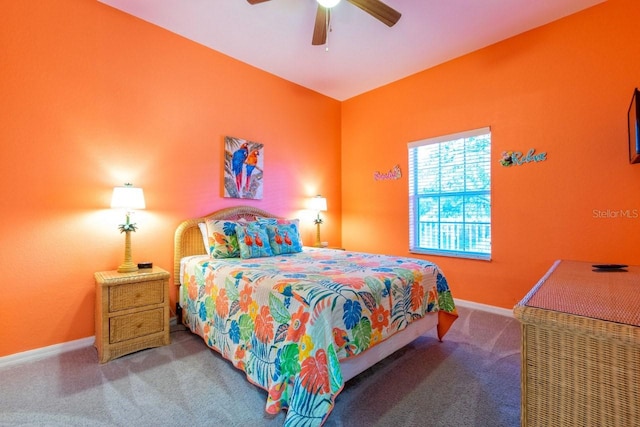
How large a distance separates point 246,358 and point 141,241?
5.54 ft

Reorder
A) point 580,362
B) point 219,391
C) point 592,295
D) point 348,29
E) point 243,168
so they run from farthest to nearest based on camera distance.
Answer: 1. point 243,168
2. point 348,29
3. point 219,391
4. point 592,295
5. point 580,362

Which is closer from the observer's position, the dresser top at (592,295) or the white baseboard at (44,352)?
the dresser top at (592,295)

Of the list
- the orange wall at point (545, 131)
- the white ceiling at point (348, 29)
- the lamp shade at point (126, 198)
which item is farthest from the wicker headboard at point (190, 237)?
the orange wall at point (545, 131)

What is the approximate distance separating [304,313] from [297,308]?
7cm

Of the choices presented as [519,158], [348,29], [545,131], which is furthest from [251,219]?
[545,131]

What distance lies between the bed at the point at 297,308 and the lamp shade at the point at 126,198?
0.60 meters

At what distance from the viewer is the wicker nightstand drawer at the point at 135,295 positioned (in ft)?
7.61

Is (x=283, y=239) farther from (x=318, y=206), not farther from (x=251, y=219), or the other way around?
(x=318, y=206)

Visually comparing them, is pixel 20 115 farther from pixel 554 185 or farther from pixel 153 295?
pixel 554 185

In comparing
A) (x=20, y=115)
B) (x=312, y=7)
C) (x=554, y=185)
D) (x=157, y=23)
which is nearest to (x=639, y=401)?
(x=554, y=185)

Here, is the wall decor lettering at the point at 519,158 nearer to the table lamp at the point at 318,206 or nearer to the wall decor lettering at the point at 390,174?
the wall decor lettering at the point at 390,174

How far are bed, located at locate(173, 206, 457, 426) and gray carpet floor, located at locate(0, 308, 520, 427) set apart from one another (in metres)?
0.17

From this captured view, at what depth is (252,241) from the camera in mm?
2938

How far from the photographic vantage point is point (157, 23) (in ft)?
9.68
